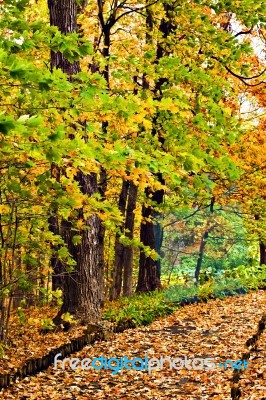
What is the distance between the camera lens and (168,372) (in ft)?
26.6

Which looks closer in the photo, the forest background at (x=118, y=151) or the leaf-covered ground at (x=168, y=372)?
the forest background at (x=118, y=151)

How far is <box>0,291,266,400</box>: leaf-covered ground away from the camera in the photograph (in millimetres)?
7062

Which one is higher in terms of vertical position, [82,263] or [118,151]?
[118,151]

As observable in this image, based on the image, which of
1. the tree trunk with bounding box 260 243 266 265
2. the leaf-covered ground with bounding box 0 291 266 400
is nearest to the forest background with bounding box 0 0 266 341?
the leaf-covered ground with bounding box 0 291 266 400

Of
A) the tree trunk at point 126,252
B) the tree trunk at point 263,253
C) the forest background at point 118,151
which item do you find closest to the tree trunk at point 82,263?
the forest background at point 118,151

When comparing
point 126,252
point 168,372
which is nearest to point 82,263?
point 168,372

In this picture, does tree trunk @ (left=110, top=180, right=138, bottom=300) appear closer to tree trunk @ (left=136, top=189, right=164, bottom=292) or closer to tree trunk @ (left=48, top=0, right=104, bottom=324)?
tree trunk @ (left=136, top=189, right=164, bottom=292)

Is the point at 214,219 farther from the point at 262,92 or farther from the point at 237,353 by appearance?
the point at 237,353

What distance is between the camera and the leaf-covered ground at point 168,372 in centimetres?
706

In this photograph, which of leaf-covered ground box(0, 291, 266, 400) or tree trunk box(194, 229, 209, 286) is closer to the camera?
leaf-covered ground box(0, 291, 266, 400)

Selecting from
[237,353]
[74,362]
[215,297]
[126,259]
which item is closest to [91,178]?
[74,362]

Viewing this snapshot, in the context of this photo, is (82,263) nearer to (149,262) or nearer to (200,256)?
(149,262)

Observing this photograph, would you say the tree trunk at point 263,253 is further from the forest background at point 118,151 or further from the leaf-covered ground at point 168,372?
the leaf-covered ground at point 168,372

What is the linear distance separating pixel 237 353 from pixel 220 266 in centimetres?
851
